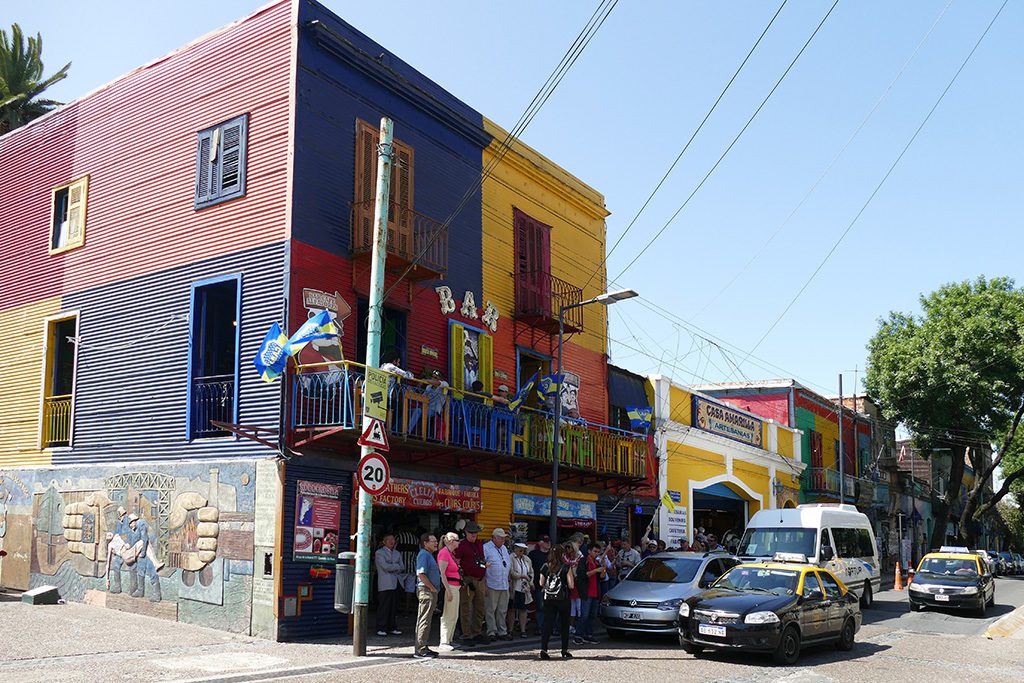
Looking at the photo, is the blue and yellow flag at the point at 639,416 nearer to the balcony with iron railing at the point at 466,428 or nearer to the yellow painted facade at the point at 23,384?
the balcony with iron railing at the point at 466,428

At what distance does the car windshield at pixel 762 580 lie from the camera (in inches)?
581

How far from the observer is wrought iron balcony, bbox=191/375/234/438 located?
16219mm

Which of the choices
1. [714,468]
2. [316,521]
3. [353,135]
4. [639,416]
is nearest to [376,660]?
[316,521]

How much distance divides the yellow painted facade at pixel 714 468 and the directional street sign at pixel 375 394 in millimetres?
15310

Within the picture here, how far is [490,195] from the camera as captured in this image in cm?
2183

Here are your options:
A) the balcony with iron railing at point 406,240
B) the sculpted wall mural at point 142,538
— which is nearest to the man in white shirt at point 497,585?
the sculpted wall mural at point 142,538

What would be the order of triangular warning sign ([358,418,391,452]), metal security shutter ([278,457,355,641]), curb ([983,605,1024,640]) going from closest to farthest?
triangular warning sign ([358,418,391,452])
metal security shutter ([278,457,355,641])
curb ([983,605,1024,640])

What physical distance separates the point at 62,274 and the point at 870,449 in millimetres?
41165

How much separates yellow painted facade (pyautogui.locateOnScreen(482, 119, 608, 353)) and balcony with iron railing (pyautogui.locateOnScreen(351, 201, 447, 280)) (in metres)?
2.80

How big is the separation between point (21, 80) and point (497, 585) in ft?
87.1

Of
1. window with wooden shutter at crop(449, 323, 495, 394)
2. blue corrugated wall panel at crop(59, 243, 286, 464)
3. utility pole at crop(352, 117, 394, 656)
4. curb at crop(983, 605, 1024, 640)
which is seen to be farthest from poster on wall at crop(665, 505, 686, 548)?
utility pole at crop(352, 117, 394, 656)

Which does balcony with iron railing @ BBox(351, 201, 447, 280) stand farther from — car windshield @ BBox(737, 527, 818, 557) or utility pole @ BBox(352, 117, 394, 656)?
car windshield @ BBox(737, 527, 818, 557)

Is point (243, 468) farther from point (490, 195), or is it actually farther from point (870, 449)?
point (870, 449)

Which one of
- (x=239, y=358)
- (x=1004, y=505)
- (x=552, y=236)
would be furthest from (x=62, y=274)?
(x=1004, y=505)
